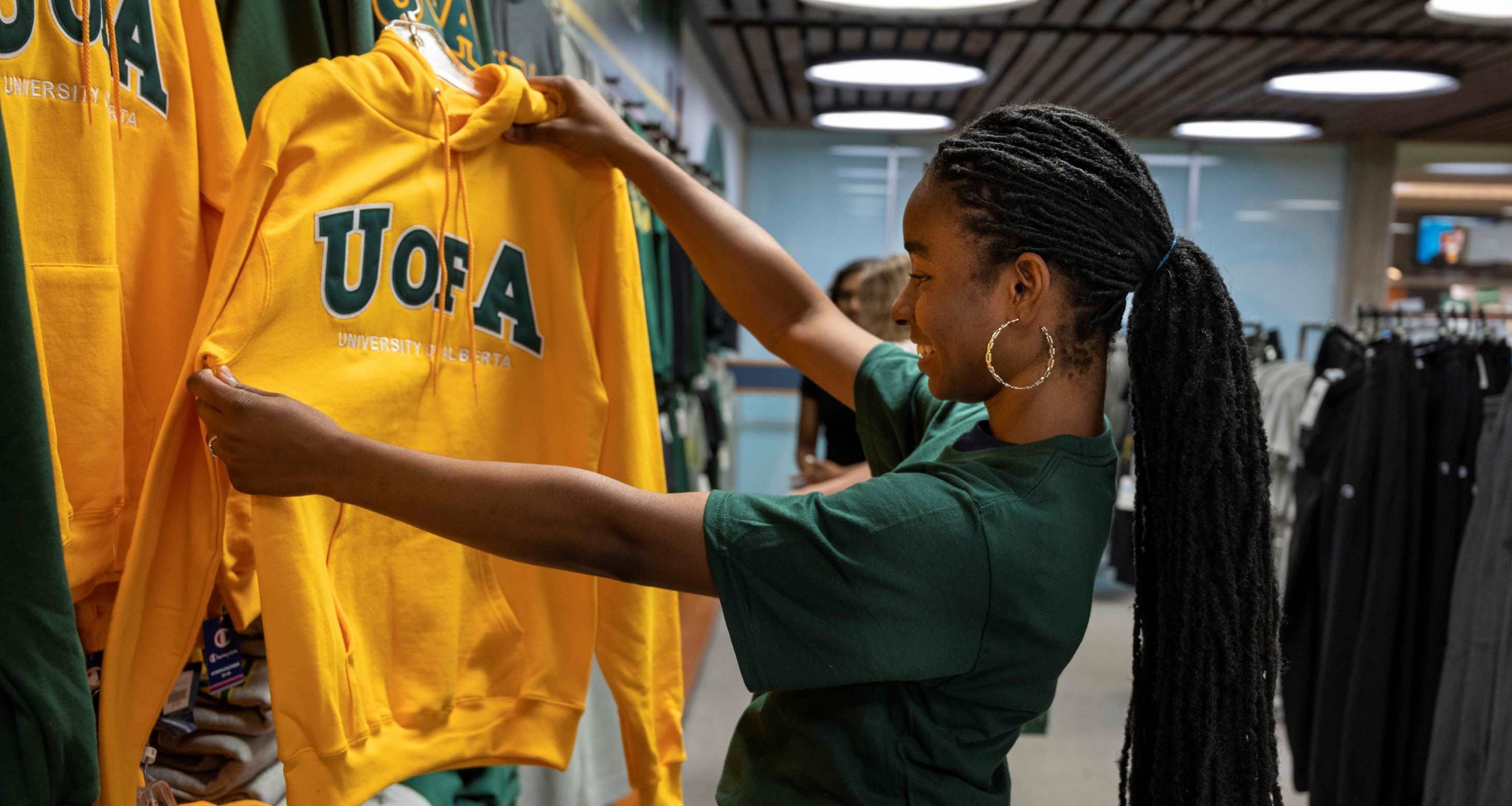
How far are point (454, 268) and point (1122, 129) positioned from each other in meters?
8.28

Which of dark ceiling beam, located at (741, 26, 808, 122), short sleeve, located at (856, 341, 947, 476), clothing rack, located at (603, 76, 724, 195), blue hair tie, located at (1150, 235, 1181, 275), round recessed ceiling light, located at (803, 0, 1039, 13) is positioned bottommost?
short sleeve, located at (856, 341, 947, 476)

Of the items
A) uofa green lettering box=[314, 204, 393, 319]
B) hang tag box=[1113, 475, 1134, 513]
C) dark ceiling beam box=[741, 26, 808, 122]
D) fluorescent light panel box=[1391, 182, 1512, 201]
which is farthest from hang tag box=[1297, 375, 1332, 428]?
fluorescent light panel box=[1391, 182, 1512, 201]

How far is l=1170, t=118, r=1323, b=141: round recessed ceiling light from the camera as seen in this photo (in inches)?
292

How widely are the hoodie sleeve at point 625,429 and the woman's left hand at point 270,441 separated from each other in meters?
0.56

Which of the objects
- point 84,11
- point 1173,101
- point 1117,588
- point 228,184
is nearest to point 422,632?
point 228,184

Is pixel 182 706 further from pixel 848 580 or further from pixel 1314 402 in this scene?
pixel 1314 402

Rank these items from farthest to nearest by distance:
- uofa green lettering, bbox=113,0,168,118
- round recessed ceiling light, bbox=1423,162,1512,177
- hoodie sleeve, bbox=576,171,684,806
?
1. round recessed ceiling light, bbox=1423,162,1512,177
2. hoodie sleeve, bbox=576,171,684,806
3. uofa green lettering, bbox=113,0,168,118

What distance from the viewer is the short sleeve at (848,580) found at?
1.11 metres

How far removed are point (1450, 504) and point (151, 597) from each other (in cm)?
289

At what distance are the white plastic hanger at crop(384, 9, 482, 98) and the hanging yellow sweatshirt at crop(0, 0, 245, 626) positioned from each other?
0.26 metres

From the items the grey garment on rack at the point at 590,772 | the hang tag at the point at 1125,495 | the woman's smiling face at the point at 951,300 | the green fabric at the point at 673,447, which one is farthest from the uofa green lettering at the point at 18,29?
the hang tag at the point at 1125,495

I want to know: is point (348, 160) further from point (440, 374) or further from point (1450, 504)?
point (1450, 504)

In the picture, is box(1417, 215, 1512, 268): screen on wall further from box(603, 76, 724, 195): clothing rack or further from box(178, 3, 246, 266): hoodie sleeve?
box(178, 3, 246, 266): hoodie sleeve

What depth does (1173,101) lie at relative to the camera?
787cm
